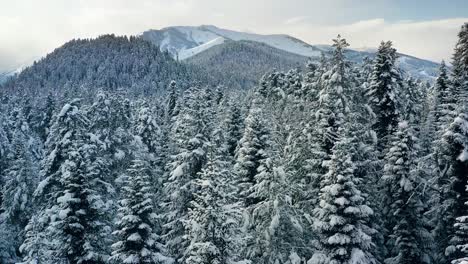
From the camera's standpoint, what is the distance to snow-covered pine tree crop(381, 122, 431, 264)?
28.0m

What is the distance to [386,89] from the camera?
32719 mm

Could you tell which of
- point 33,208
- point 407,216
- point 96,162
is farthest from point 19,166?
point 407,216

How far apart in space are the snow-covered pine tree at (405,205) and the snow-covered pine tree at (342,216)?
471 centimetres

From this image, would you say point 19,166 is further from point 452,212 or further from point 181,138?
point 452,212

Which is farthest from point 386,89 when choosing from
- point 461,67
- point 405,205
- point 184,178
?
point 184,178

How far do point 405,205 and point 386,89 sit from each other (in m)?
8.67

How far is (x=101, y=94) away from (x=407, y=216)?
25.3m

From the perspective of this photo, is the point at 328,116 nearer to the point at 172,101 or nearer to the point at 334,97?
the point at 334,97

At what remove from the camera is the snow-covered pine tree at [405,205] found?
2803cm

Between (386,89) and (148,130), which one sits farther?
(148,130)

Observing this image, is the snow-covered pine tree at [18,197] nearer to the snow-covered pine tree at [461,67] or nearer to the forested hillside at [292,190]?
the forested hillside at [292,190]

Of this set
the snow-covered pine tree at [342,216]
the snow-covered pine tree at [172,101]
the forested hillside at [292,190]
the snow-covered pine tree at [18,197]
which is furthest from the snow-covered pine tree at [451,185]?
the snow-covered pine tree at [172,101]

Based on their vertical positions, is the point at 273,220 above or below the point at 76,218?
above

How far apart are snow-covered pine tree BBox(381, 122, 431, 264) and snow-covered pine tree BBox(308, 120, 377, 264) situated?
15.5ft
